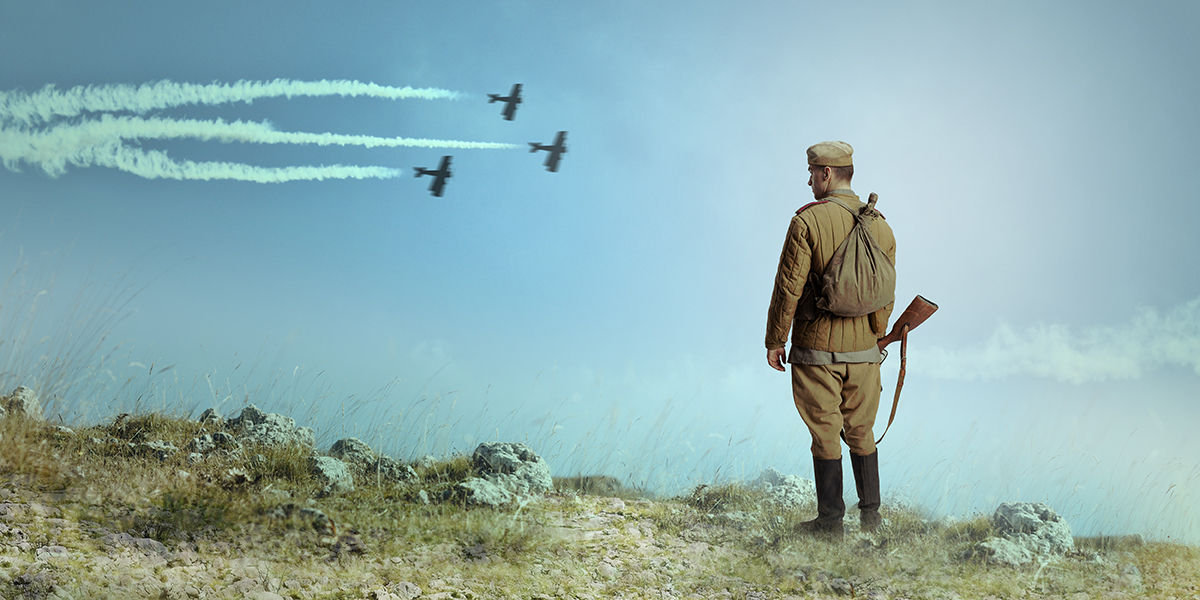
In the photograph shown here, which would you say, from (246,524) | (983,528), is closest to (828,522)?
(983,528)

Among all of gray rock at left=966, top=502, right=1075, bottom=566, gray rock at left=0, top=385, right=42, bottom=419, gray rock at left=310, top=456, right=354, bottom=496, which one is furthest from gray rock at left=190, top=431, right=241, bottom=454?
gray rock at left=966, top=502, right=1075, bottom=566

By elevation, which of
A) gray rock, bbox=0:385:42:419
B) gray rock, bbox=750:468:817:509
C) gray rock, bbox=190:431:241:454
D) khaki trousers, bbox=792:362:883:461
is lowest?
gray rock, bbox=190:431:241:454

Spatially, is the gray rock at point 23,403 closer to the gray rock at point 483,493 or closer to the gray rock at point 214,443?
Result: the gray rock at point 214,443

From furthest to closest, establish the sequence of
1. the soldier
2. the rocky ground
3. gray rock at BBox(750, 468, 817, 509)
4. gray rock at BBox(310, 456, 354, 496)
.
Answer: gray rock at BBox(750, 468, 817, 509) < gray rock at BBox(310, 456, 354, 496) < the soldier < the rocky ground

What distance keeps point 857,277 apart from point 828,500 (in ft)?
5.16

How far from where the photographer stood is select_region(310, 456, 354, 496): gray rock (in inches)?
248

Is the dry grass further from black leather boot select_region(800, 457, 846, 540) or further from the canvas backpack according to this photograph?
the canvas backpack

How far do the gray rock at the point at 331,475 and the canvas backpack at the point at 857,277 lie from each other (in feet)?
11.6

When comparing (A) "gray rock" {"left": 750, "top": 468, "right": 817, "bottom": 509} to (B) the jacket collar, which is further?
(A) "gray rock" {"left": 750, "top": 468, "right": 817, "bottom": 509}

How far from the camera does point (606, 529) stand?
6.46 m

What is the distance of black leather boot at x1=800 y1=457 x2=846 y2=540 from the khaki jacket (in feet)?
2.68

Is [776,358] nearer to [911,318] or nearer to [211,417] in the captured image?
[911,318]

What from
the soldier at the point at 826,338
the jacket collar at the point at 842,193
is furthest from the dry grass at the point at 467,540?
the jacket collar at the point at 842,193

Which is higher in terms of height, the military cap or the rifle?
the military cap
